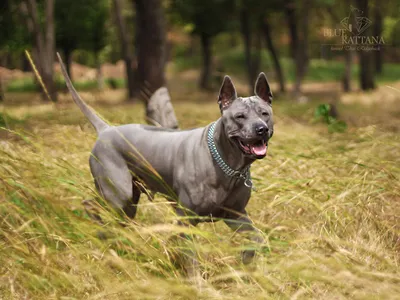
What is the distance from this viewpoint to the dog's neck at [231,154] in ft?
12.7

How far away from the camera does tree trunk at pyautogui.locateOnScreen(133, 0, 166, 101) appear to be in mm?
12508

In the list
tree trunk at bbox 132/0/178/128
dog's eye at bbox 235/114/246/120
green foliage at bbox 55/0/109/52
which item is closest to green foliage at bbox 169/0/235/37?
green foliage at bbox 55/0/109/52

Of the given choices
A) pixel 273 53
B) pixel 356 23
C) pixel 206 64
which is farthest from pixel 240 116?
pixel 206 64

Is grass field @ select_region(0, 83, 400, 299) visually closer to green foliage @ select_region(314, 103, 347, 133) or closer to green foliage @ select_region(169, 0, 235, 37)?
green foliage @ select_region(314, 103, 347, 133)

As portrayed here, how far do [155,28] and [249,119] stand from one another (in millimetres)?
9322

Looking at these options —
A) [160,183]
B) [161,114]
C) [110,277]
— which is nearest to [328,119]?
[161,114]

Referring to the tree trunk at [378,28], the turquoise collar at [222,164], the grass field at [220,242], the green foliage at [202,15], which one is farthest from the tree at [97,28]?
the turquoise collar at [222,164]

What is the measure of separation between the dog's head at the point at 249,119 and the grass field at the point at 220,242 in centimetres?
51

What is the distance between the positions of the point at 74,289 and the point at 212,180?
47.4 inches

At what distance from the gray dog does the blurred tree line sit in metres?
7.34

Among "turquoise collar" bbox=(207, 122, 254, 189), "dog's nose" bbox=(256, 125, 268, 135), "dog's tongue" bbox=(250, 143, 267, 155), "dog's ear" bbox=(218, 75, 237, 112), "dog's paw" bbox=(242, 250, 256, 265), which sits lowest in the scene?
"dog's paw" bbox=(242, 250, 256, 265)

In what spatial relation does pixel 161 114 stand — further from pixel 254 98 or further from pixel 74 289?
pixel 74 289

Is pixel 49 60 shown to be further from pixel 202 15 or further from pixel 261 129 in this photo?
pixel 202 15

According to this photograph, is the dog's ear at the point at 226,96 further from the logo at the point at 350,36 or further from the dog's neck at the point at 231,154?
the logo at the point at 350,36
